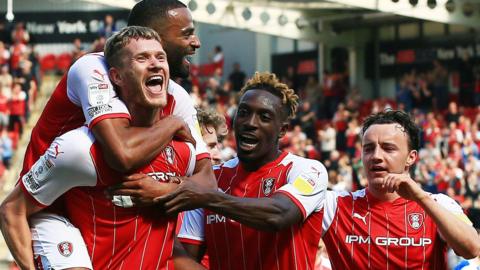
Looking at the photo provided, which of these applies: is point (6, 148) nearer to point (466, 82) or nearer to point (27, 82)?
point (27, 82)

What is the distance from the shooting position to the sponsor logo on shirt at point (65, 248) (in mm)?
5176

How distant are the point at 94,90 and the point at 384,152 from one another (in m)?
1.93

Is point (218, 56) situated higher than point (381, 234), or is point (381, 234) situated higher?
point (381, 234)

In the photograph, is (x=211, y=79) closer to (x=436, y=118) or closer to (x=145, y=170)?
(x=436, y=118)

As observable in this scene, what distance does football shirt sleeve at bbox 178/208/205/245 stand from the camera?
19.8 ft

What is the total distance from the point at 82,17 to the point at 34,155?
21.9 meters

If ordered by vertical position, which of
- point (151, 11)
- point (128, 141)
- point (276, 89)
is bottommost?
point (128, 141)

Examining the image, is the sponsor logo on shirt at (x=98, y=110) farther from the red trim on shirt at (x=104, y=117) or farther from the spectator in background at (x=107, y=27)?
the spectator in background at (x=107, y=27)

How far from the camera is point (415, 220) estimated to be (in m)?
6.18

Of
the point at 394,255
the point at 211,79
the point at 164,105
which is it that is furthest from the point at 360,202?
the point at 211,79

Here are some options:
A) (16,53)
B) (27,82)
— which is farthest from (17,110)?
(16,53)

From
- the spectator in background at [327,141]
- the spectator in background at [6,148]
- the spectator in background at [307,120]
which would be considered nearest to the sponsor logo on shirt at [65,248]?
the spectator in background at [6,148]

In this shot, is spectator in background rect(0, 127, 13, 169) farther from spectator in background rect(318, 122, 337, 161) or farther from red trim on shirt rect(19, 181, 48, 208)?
red trim on shirt rect(19, 181, 48, 208)

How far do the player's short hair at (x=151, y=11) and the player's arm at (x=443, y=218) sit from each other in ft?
4.75
